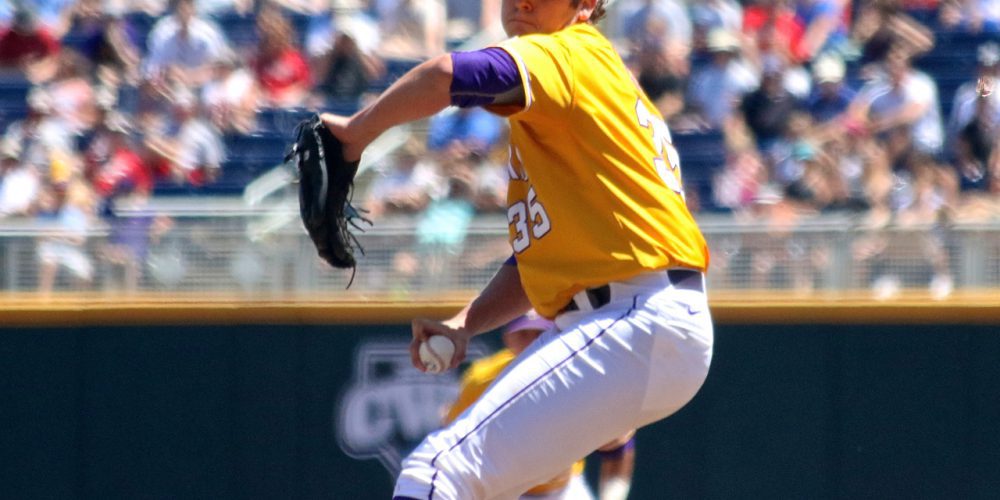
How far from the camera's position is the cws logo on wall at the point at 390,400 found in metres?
8.09

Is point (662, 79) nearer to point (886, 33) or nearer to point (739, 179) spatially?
point (739, 179)

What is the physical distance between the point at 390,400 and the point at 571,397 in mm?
4810

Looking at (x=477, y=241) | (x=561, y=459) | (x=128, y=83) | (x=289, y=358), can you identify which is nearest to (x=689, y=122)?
(x=477, y=241)

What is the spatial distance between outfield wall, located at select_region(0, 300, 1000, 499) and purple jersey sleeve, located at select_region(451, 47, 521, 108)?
4818mm

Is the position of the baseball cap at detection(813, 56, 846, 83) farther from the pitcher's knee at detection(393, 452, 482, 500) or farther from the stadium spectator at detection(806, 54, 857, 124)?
the pitcher's knee at detection(393, 452, 482, 500)

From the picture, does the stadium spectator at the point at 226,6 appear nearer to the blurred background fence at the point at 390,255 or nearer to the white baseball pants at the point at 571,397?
the blurred background fence at the point at 390,255

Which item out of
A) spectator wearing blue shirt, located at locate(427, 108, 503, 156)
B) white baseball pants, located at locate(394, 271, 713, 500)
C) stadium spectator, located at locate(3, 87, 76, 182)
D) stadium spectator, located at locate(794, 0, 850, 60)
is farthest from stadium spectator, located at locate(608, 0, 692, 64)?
white baseball pants, located at locate(394, 271, 713, 500)

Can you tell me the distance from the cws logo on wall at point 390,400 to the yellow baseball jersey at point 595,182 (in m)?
4.53

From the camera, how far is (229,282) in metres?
8.07

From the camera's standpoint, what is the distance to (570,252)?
3547 mm

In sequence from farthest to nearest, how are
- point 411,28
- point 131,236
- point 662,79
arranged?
1. point 411,28
2. point 662,79
3. point 131,236

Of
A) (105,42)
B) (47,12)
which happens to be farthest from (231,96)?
(47,12)

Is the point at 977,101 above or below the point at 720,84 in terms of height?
below

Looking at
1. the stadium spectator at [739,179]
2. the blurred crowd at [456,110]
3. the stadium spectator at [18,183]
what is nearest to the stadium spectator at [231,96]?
the blurred crowd at [456,110]
